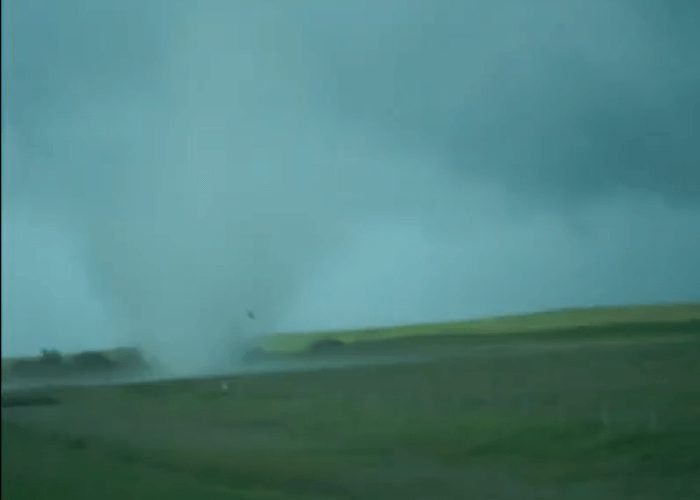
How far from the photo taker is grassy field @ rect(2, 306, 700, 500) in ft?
11.8

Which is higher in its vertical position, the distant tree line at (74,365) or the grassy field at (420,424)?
the distant tree line at (74,365)

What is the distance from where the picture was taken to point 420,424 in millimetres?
4082

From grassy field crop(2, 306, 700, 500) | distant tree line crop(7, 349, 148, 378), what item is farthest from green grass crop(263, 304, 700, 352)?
distant tree line crop(7, 349, 148, 378)

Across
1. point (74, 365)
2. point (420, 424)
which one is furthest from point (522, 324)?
point (74, 365)

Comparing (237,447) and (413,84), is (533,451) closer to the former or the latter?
(237,447)

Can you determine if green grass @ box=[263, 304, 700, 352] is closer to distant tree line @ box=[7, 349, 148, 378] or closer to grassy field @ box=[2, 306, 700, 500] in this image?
grassy field @ box=[2, 306, 700, 500]

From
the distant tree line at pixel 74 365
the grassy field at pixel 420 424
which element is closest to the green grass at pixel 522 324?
the grassy field at pixel 420 424

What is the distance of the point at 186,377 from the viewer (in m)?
3.79

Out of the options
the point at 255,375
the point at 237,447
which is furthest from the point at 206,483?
the point at 255,375

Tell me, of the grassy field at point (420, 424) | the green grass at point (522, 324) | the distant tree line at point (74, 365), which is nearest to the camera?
the distant tree line at point (74, 365)

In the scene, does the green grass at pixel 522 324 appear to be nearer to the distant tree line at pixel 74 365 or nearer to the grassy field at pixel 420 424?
the grassy field at pixel 420 424

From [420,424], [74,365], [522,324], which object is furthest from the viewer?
[522,324]

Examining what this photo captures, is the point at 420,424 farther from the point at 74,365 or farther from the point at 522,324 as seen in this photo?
the point at 74,365

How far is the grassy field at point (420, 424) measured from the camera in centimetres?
361
